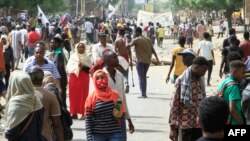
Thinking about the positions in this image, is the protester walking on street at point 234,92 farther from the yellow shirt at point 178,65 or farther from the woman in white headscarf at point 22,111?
the yellow shirt at point 178,65

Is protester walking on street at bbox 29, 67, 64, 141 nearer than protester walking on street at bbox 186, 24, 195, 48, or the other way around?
protester walking on street at bbox 29, 67, 64, 141

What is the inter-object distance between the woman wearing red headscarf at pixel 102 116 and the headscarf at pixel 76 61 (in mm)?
5466

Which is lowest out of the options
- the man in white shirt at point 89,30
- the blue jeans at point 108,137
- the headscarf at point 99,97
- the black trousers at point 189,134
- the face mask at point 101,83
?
the man in white shirt at point 89,30

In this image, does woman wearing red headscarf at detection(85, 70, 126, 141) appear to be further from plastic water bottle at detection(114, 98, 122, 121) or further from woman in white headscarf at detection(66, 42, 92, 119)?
woman in white headscarf at detection(66, 42, 92, 119)

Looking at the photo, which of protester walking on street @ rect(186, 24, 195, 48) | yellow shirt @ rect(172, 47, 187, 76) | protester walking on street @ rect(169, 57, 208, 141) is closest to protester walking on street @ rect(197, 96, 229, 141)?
protester walking on street @ rect(169, 57, 208, 141)

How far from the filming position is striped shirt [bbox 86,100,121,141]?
6.91 meters

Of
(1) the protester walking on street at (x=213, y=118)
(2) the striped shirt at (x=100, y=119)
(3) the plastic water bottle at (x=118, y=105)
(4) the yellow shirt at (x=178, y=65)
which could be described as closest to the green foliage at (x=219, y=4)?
(4) the yellow shirt at (x=178, y=65)

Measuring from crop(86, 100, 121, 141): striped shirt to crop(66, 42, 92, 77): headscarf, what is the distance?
18.2 feet

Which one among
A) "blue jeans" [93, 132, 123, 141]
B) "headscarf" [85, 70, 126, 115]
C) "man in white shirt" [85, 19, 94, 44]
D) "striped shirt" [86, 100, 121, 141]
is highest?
"headscarf" [85, 70, 126, 115]

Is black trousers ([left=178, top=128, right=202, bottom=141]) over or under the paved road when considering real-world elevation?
over

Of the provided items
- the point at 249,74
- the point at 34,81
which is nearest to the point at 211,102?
the point at 34,81

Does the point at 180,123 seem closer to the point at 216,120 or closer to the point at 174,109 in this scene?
the point at 174,109

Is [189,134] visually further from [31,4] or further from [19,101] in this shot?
[31,4]

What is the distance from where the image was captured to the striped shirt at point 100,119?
691 cm
